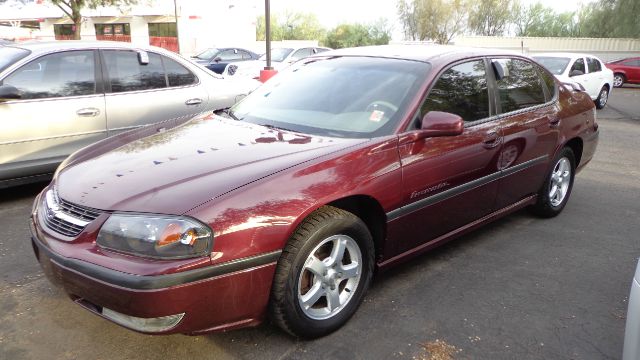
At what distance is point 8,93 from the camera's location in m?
4.66

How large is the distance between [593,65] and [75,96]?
13189mm

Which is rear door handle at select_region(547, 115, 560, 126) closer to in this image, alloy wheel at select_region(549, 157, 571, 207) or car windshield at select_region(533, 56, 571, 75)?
alloy wheel at select_region(549, 157, 571, 207)

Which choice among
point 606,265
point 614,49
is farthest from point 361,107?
point 614,49

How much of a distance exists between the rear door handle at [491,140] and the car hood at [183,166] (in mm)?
1121

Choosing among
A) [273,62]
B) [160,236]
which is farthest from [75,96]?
[273,62]

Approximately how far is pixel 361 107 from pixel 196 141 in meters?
1.05

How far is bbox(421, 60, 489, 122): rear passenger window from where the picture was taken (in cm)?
344

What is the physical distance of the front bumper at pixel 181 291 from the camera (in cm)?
223

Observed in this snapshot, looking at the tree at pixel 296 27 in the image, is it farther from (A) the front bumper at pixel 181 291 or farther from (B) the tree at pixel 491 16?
(A) the front bumper at pixel 181 291

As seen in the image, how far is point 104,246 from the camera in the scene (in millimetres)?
2336

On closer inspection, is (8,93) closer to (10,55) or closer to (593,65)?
(10,55)

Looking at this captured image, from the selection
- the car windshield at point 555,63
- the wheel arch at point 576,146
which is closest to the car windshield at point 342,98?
the wheel arch at point 576,146

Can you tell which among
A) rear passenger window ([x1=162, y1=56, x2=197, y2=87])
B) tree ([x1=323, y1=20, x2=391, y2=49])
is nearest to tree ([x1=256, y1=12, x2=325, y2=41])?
tree ([x1=323, y1=20, x2=391, y2=49])

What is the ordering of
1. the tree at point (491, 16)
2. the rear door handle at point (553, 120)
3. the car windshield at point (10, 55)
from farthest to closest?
the tree at point (491, 16), the car windshield at point (10, 55), the rear door handle at point (553, 120)
